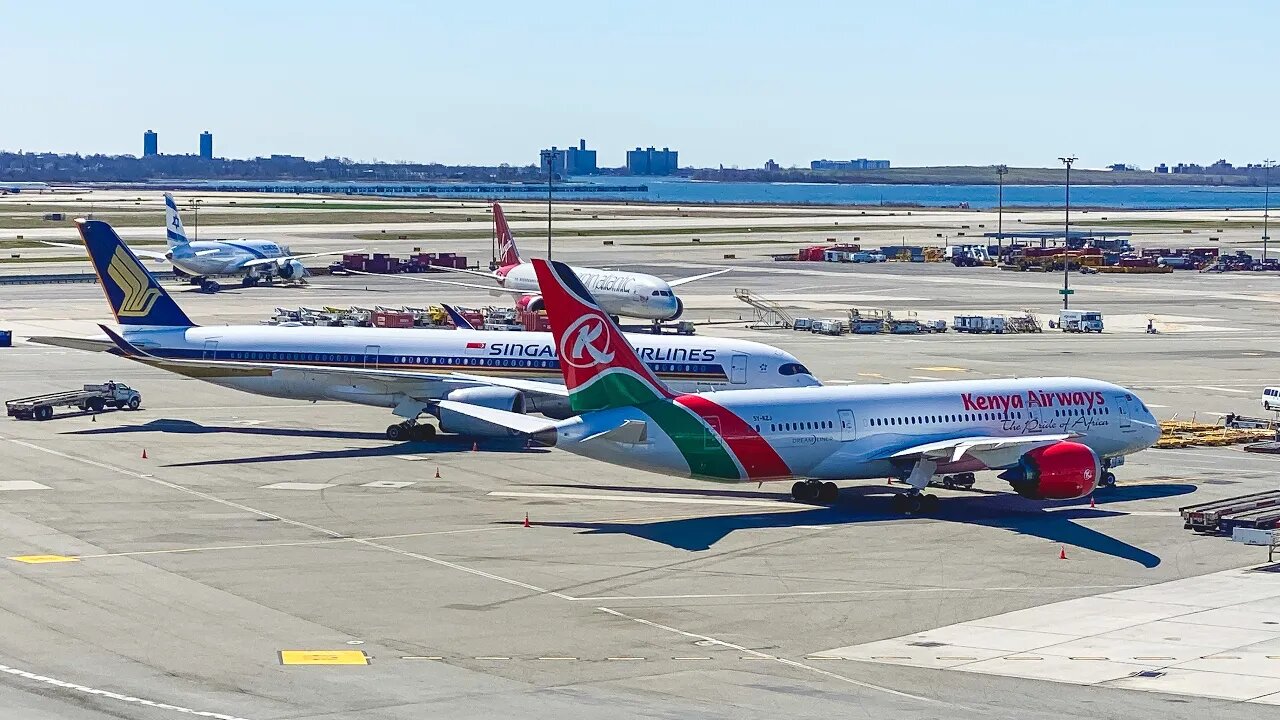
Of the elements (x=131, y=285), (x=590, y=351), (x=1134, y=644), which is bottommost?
(x=1134, y=644)

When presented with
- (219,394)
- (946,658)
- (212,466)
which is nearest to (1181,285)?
(219,394)

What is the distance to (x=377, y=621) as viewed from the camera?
42.9 meters

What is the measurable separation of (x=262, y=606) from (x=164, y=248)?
532ft

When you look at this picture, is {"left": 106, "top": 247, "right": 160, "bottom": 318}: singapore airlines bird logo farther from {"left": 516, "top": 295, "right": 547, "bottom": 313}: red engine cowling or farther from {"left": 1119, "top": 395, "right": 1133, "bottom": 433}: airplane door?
{"left": 1119, "top": 395, "right": 1133, "bottom": 433}: airplane door

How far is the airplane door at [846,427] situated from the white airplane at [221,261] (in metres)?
108

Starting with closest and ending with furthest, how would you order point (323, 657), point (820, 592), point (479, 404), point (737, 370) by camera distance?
point (323, 657)
point (820, 592)
point (479, 404)
point (737, 370)

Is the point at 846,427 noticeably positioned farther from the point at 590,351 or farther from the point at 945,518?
the point at 590,351

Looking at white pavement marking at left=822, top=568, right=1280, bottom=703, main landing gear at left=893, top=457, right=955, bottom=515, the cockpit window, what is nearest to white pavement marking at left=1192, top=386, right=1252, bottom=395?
the cockpit window

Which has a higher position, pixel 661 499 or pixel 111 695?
pixel 111 695

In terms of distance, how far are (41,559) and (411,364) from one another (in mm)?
26572

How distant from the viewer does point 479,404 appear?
70812mm

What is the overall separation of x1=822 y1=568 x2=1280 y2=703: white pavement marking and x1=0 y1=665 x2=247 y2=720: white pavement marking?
13.8 meters

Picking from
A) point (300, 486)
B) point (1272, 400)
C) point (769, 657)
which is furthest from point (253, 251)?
point (769, 657)

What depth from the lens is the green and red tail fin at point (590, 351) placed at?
183ft
